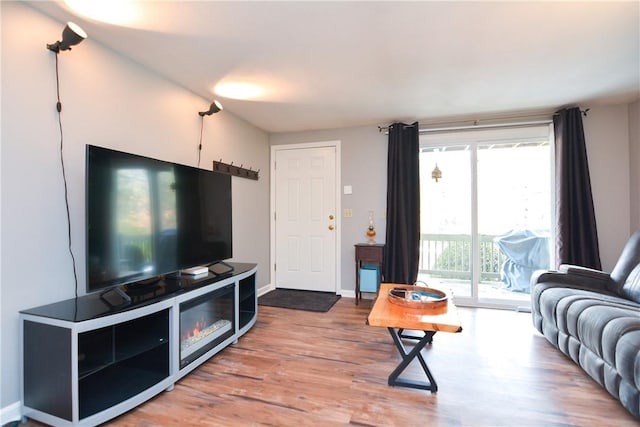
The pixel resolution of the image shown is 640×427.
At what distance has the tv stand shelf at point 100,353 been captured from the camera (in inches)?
58.3

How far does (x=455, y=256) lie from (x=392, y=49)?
2.74 metres

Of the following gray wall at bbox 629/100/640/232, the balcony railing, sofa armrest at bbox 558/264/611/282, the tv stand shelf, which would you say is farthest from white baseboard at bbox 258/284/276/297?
gray wall at bbox 629/100/640/232

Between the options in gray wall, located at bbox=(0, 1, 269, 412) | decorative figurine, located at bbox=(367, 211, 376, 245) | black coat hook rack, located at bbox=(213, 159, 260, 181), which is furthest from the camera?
decorative figurine, located at bbox=(367, 211, 376, 245)

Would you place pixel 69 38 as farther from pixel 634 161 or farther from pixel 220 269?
pixel 634 161

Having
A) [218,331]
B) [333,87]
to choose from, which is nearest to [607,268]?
[333,87]

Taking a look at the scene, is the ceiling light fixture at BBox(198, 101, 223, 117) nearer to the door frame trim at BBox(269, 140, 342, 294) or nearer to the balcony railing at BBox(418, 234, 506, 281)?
the door frame trim at BBox(269, 140, 342, 294)

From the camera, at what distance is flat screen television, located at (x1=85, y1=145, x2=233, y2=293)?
172cm

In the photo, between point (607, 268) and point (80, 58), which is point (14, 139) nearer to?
point (80, 58)

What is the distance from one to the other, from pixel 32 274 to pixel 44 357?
0.48 metres

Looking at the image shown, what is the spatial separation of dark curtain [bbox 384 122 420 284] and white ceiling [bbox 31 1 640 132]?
574mm

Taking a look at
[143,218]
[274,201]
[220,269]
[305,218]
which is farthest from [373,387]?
[274,201]

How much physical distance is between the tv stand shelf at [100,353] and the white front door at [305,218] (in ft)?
7.07

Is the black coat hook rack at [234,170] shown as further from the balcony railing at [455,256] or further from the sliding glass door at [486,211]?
the balcony railing at [455,256]

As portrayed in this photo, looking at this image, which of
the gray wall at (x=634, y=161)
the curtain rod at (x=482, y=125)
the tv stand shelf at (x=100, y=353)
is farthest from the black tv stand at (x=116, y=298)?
the gray wall at (x=634, y=161)
